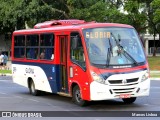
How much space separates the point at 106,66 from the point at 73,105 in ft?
6.84

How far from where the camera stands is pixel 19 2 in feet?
151

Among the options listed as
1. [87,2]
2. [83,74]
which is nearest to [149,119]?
[83,74]

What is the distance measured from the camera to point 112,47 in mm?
14500

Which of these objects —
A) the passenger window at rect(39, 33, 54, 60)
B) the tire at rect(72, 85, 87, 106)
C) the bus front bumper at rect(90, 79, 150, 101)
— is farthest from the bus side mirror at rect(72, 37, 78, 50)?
the bus front bumper at rect(90, 79, 150, 101)

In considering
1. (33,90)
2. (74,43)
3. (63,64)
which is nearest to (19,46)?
(33,90)

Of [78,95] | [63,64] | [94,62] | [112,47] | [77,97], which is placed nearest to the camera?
[94,62]

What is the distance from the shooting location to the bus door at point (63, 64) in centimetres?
1581

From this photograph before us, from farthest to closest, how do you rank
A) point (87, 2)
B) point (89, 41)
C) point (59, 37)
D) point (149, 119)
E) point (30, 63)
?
point (87, 2)
point (30, 63)
point (59, 37)
point (89, 41)
point (149, 119)

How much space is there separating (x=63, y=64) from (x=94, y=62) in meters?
2.05

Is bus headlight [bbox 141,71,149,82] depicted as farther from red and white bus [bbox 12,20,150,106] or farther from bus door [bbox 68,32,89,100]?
bus door [bbox 68,32,89,100]

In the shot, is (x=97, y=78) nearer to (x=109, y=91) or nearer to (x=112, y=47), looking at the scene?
(x=109, y=91)

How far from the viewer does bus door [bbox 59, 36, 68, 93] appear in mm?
15812

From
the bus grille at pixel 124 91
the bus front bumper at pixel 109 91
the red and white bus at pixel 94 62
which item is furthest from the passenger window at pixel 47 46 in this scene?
the bus grille at pixel 124 91

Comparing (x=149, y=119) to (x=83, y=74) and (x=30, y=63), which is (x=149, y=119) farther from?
(x=30, y=63)
